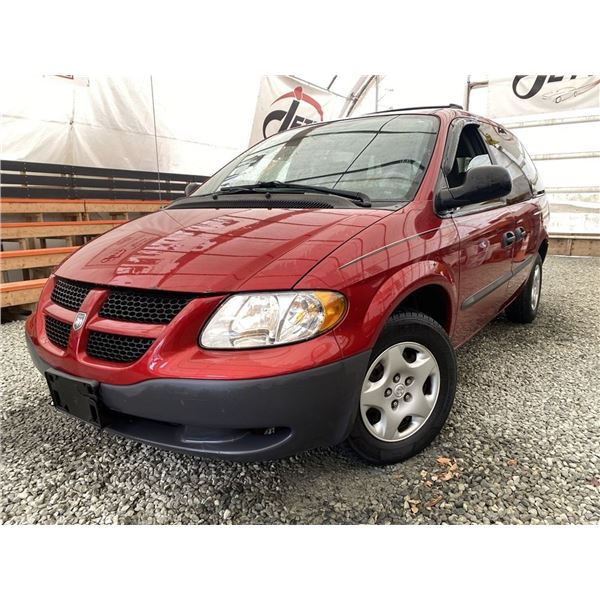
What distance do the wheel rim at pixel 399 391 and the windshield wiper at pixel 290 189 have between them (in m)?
0.64

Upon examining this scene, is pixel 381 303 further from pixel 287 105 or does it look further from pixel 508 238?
pixel 287 105

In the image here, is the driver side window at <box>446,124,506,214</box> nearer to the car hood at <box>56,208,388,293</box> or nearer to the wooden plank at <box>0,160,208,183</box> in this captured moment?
the car hood at <box>56,208,388,293</box>

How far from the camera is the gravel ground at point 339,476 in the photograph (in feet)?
5.11

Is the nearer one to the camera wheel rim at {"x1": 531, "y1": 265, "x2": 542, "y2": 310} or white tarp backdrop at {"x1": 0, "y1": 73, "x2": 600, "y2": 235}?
wheel rim at {"x1": 531, "y1": 265, "x2": 542, "y2": 310}

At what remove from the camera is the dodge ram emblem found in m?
1.52

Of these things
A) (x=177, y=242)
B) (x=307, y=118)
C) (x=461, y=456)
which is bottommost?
(x=461, y=456)

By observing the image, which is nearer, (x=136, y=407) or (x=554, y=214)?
(x=136, y=407)

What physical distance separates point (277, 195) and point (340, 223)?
0.52 m

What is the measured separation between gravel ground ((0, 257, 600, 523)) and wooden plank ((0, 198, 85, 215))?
9.31ft

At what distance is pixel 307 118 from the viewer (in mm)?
8891

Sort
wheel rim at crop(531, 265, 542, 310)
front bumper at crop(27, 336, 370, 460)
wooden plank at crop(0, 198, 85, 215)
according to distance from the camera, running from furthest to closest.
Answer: wooden plank at crop(0, 198, 85, 215), wheel rim at crop(531, 265, 542, 310), front bumper at crop(27, 336, 370, 460)

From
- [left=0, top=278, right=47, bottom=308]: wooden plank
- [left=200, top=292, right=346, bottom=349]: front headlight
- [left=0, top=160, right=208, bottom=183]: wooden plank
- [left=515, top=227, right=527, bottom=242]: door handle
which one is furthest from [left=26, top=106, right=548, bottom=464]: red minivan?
[left=0, top=160, right=208, bottom=183]: wooden plank

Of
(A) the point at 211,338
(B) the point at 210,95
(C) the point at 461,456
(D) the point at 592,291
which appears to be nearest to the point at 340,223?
(A) the point at 211,338

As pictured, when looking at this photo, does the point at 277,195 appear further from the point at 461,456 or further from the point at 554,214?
the point at 554,214
